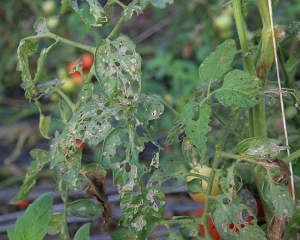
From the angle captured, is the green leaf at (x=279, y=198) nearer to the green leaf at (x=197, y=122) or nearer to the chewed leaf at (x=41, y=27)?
the green leaf at (x=197, y=122)

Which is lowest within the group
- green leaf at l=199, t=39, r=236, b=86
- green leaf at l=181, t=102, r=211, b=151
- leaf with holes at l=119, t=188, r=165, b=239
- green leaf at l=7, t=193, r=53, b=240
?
green leaf at l=7, t=193, r=53, b=240

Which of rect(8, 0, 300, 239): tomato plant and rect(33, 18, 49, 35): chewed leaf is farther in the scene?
rect(33, 18, 49, 35): chewed leaf

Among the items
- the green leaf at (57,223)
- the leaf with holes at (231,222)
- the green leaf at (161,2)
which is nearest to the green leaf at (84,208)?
the green leaf at (57,223)

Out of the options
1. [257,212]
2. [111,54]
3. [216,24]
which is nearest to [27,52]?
[111,54]

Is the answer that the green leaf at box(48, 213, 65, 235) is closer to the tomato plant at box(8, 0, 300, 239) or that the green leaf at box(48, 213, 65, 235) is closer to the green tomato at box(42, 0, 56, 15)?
the tomato plant at box(8, 0, 300, 239)

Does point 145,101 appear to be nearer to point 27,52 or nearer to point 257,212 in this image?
point 27,52

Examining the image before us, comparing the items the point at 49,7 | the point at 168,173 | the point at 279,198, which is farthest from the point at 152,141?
the point at 49,7

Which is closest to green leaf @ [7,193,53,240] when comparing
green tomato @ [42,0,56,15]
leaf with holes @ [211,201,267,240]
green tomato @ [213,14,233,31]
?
leaf with holes @ [211,201,267,240]
